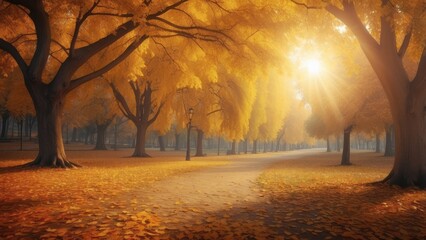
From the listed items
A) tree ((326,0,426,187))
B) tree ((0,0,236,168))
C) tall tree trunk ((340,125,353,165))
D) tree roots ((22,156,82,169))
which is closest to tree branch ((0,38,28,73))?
tree ((0,0,236,168))

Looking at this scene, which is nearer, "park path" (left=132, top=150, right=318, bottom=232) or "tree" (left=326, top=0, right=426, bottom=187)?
"park path" (left=132, top=150, right=318, bottom=232)

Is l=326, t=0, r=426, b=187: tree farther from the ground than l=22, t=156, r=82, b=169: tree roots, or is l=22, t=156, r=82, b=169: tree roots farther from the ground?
l=326, t=0, r=426, b=187: tree

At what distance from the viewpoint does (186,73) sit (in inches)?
684

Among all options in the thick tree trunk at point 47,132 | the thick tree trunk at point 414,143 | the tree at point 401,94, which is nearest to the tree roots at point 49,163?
the thick tree trunk at point 47,132

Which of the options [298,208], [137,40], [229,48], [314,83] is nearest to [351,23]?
[229,48]

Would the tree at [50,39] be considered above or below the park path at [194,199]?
above

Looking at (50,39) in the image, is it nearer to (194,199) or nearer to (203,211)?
(194,199)

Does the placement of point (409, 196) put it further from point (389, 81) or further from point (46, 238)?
point (46, 238)

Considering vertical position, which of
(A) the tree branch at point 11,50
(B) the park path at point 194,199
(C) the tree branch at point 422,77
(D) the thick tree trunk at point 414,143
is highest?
(A) the tree branch at point 11,50

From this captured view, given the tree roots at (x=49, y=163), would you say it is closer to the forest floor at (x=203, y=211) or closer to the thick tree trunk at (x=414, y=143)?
the forest floor at (x=203, y=211)

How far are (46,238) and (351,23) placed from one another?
10246 millimetres

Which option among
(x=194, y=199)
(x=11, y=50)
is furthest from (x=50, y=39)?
(x=194, y=199)

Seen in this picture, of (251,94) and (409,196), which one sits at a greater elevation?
(251,94)

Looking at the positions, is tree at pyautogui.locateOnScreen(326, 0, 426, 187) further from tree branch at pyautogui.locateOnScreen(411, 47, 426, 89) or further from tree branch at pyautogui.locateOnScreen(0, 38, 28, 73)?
tree branch at pyautogui.locateOnScreen(0, 38, 28, 73)
